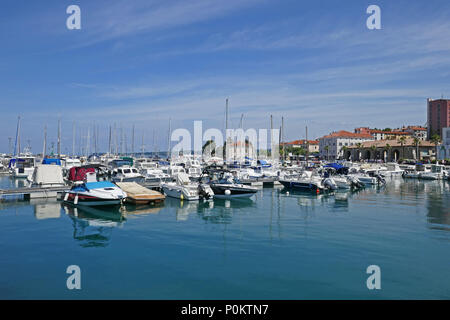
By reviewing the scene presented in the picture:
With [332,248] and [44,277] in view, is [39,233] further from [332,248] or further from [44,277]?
[332,248]

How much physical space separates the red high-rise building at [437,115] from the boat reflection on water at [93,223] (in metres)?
160

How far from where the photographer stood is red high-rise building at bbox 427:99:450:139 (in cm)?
15012

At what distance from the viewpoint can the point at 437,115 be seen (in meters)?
154

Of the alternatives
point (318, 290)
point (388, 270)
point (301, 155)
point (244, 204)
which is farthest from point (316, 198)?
point (301, 155)

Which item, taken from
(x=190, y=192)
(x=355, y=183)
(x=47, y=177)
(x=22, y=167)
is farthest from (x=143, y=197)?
(x=22, y=167)

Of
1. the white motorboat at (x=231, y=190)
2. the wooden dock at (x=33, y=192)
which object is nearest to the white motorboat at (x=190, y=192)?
the white motorboat at (x=231, y=190)

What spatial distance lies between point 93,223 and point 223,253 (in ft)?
36.4

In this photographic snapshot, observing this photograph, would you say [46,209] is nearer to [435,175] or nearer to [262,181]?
[262,181]

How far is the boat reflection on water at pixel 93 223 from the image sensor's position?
1762cm

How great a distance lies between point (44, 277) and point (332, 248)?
1222cm

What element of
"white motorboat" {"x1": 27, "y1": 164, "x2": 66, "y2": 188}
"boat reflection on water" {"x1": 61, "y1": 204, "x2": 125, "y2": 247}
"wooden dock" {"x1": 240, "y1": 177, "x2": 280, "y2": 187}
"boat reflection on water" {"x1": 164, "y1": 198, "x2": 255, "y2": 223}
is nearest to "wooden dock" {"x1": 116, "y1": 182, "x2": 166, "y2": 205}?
"boat reflection on water" {"x1": 164, "y1": 198, "x2": 255, "y2": 223}

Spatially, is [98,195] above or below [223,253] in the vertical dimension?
above

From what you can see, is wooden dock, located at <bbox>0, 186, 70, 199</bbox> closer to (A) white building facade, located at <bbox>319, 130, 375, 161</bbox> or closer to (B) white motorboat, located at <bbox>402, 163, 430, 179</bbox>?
(B) white motorboat, located at <bbox>402, 163, 430, 179</bbox>
